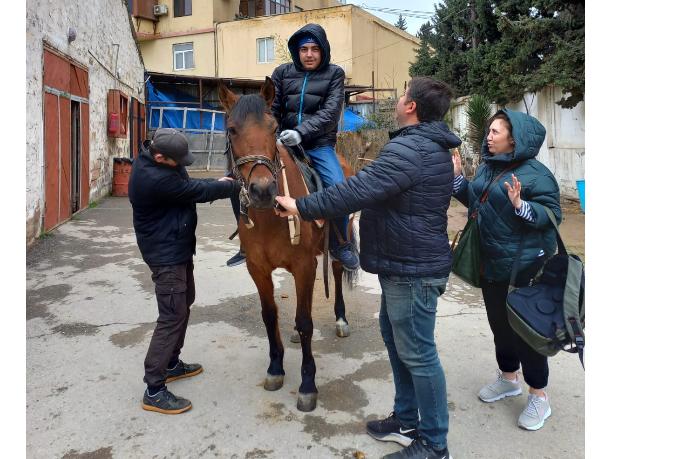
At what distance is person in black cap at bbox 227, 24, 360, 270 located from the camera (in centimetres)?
362

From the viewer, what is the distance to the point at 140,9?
92.5 ft

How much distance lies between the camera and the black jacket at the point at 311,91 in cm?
363

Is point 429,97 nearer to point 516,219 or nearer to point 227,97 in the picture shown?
point 516,219

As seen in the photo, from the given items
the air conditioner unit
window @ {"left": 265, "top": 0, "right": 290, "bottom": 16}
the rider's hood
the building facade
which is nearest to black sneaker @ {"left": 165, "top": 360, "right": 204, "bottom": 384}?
the rider's hood

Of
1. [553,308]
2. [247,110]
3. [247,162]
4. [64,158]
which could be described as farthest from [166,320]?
[64,158]

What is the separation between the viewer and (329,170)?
12.4ft

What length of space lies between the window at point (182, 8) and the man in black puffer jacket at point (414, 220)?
30280mm

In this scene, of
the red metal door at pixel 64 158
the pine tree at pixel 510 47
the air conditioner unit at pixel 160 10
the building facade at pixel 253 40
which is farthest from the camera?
the air conditioner unit at pixel 160 10

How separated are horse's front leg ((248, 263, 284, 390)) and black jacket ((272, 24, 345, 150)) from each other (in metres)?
1.07

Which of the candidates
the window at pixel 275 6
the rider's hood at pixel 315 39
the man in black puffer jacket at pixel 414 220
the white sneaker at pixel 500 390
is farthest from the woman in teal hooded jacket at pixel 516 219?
the window at pixel 275 6

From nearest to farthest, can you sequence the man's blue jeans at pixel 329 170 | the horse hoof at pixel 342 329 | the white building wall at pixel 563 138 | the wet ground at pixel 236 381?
the wet ground at pixel 236 381, the man's blue jeans at pixel 329 170, the horse hoof at pixel 342 329, the white building wall at pixel 563 138

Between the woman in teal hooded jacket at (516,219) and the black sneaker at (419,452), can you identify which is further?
the woman in teal hooded jacket at (516,219)

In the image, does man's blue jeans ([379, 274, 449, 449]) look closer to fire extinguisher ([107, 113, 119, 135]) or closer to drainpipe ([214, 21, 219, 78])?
fire extinguisher ([107, 113, 119, 135])

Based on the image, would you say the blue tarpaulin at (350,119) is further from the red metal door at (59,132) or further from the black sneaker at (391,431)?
the black sneaker at (391,431)
